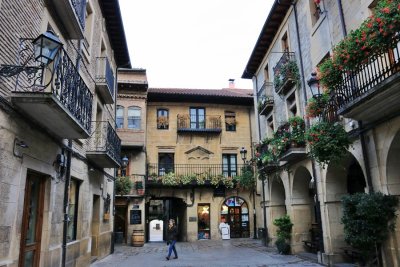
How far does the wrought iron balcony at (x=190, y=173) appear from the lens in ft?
77.3

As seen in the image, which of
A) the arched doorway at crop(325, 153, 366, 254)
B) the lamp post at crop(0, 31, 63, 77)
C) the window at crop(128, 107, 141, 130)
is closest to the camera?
the lamp post at crop(0, 31, 63, 77)

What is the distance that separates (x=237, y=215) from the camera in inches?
975

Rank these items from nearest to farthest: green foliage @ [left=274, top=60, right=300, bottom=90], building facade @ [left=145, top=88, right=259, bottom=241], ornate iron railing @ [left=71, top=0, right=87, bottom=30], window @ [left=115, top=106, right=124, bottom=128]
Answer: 1. ornate iron railing @ [left=71, top=0, right=87, bottom=30]
2. green foliage @ [left=274, top=60, right=300, bottom=90]
3. window @ [left=115, top=106, right=124, bottom=128]
4. building facade @ [left=145, top=88, right=259, bottom=241]

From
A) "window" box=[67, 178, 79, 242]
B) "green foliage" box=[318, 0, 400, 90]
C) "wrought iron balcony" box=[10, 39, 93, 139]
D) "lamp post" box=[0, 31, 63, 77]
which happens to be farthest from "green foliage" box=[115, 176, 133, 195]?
"lamp post" box=[0, 31, 63, 77]

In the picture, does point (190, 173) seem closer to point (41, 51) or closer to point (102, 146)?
point (102, 146)

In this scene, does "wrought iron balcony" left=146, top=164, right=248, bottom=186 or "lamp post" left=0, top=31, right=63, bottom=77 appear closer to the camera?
"lamp post" left=0, top=31, right=63, bottom=77

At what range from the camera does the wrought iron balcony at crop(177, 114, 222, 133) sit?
25484 mm

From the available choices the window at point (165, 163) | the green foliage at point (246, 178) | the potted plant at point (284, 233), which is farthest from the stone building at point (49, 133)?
the green foliage at point (246, 178)

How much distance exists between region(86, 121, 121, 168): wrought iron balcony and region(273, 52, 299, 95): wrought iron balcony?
735 centimetres

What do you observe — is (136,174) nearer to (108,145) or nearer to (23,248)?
(108,145)

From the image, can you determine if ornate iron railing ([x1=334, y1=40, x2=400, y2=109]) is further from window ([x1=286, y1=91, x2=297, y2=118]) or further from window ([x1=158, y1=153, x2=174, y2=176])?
window ([x1=158, y1=153, x2=174, y2=176])

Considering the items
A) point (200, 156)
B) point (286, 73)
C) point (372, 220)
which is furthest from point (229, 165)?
point (372, 220)

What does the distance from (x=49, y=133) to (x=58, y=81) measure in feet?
4.06

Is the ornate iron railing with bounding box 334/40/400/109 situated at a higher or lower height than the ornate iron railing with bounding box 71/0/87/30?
lower
